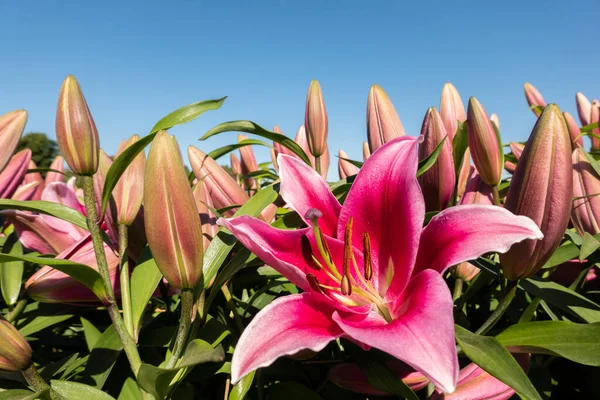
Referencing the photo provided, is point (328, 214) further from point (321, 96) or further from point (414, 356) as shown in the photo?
point (321, 96)

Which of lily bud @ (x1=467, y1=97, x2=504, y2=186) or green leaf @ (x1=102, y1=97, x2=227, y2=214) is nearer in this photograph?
green leaf @ (x1=102, y1=97, x2=227, y2=214)

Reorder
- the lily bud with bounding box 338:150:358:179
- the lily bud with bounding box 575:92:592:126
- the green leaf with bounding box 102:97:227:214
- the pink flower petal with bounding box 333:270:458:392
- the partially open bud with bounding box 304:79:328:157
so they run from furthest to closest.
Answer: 1. the lily bud with bounding box 575:92:592:126
2. the lily bud with bounding box 338:150:358:179
3. the partially open bud with bounding box 304:79:328:157
4. the green leaf with bounding box 102:97:227:214
5. the pink flower petal with bounding box 333:270:458:392

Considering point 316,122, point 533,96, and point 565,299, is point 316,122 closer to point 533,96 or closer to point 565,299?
point 565,299

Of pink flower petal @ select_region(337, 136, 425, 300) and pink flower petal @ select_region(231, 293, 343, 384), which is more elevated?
pink flower petal @ select_region(337, 136, 425, 300)

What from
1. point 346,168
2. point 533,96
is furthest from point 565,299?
point 533,96

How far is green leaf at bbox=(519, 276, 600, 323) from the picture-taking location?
1.73ft

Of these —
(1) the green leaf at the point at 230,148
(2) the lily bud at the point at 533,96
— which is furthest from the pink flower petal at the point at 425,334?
(2) the lily bud at the point at 533,96

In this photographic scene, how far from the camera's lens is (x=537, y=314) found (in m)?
0.74

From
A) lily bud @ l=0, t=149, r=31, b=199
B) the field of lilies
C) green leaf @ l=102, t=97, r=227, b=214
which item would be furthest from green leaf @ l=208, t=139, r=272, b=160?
lily bud @ l=0, t=149, r=31, b=199

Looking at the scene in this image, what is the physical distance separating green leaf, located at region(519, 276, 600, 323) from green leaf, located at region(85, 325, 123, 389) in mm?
519

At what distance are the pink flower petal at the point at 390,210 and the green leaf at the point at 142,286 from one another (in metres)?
0.26

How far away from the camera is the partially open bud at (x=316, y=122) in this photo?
997 mm

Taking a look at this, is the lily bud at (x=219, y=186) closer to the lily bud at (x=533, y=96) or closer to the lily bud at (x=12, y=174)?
the lily bud at (x=12, y=174)

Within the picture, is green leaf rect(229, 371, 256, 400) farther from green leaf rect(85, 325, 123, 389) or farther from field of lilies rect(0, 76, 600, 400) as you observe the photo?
green leaf rect(85, 325, 123, 389)
